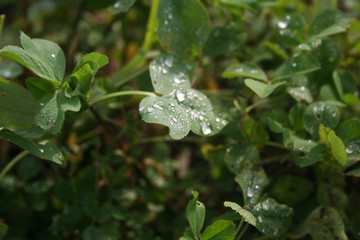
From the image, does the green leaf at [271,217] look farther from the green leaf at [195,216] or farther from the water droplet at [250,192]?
the green leaf at [195,216]

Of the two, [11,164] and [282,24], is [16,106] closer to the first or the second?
[11,164]

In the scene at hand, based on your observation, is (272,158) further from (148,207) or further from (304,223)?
(148,207)

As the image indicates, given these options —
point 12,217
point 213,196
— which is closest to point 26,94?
point 12,217

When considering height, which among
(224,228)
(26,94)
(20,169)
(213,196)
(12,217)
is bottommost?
(213,196)

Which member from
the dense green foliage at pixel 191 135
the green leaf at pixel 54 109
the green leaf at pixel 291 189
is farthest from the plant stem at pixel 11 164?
the green leaf at pixel 291 189

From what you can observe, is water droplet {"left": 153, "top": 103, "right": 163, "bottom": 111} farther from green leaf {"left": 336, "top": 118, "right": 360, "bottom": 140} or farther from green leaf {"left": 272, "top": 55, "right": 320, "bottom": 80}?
green leaf {"left": 336, "top": 118, "right": 360, "bottom": 140}

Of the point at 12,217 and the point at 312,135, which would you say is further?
the point at 12,217

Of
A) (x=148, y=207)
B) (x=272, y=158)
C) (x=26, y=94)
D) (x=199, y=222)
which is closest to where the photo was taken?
(x=199, y=222)

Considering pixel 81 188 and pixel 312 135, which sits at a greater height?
pixel 312 135
